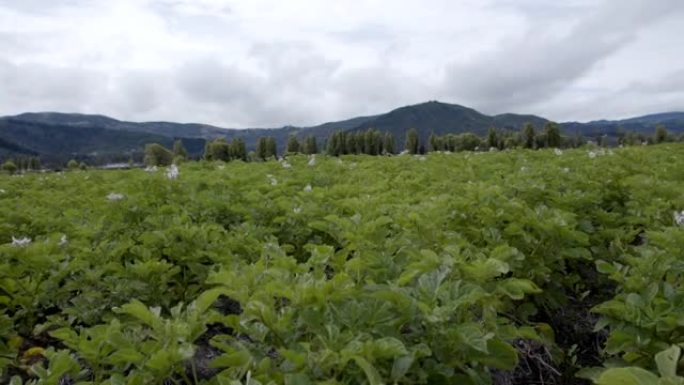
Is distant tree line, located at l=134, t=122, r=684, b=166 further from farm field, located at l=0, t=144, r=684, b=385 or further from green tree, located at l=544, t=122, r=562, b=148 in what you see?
farm field, located at l=0, t=144, r=684, b=385

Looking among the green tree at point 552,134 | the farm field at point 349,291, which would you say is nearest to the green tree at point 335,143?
the green tree at point 552,134

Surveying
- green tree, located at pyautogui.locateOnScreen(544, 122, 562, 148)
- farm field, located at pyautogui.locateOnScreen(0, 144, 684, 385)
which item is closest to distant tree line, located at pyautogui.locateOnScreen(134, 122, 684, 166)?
green tree, located at pyautogui.locateOnScreen(544, 122, 562, 148)

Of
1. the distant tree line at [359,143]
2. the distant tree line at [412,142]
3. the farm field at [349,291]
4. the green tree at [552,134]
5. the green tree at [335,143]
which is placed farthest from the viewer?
the distant tree line at [359,143]

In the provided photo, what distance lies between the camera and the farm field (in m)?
1.89

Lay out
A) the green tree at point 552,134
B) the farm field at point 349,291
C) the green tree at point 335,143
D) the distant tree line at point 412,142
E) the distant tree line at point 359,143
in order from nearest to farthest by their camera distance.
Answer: the farm field at point 349,291 < the distant tree line at point 412,142 < the green tree at point 552,134 < the green tree at point 335,143 < the distant tree line at point 359,143

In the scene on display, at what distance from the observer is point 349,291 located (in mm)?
2061

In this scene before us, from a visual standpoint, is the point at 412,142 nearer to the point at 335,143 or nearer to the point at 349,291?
the point at 335,143

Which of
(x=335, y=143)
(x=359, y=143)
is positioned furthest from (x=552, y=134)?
(x=335, y=143)

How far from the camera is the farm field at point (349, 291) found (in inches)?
74.6

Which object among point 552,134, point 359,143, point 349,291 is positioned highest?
point 552,134

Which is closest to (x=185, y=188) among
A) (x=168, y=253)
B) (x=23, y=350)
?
(x=168, y=253)

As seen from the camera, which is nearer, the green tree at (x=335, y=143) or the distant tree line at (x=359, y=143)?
the green tree at (x=335, y=143)

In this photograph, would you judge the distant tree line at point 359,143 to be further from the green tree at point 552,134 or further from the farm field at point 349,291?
the farm field at point 349,291

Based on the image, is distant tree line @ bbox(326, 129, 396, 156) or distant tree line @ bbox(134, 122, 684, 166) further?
distant tree line @ bbox(326, 129, 396, 156)
